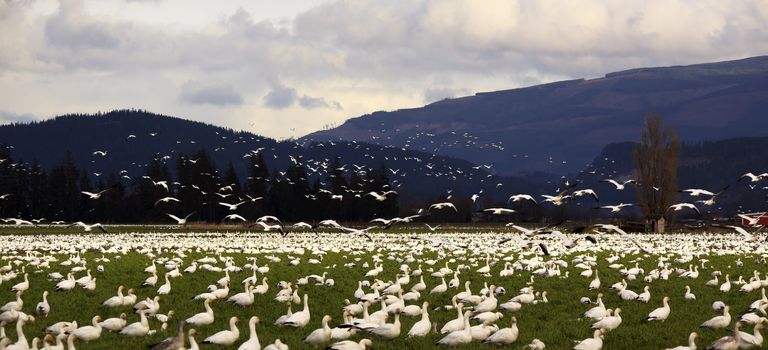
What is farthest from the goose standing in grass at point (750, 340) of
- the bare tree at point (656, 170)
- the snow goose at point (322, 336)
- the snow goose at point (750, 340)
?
the bare tree at point (656, 170)

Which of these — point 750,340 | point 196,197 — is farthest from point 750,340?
point 196,197

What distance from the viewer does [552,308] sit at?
76.3ft

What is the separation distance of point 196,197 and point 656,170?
58.1 m

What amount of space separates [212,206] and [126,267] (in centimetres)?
8401

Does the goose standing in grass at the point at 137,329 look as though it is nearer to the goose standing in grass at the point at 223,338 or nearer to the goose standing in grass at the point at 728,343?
the goose standing in grass at the point at 223,338

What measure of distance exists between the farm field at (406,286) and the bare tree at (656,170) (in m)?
29.4

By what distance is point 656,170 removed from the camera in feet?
257

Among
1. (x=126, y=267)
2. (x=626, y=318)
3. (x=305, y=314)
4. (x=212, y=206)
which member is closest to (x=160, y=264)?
(x=126, y=267)

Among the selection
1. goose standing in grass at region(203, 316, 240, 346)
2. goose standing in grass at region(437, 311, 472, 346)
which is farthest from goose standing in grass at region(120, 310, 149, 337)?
goose standing in grass at region(437, 311, 472, 346)

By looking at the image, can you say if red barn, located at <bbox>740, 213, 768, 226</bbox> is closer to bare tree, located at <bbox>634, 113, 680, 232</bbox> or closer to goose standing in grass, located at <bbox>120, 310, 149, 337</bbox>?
bare tree, located at <bbox>634, 113, 680, 232</bbox>

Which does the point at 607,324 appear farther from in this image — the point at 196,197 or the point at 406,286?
the point at 196,197

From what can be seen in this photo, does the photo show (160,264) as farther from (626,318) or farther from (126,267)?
(626,318)

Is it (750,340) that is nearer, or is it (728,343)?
(728,343)

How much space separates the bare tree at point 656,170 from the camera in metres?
76.1
